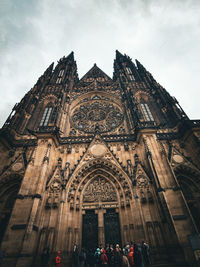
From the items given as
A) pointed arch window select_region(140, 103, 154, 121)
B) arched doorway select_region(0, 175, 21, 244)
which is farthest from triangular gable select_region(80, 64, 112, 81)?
arched doorway select_region(0, 175, 21, 244)

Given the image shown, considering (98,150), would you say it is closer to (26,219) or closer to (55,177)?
(55,177)

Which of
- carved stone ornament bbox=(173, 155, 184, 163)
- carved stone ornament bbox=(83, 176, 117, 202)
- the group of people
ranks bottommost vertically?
the group of people

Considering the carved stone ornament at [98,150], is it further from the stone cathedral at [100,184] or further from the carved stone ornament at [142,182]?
the carved stone ornament at [142,182]

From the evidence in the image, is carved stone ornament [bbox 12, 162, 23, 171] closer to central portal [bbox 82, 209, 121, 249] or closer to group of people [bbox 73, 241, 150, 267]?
central portal [bbox 82, 209, 121, 249]

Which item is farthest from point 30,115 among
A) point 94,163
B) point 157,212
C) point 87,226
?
point 157,212

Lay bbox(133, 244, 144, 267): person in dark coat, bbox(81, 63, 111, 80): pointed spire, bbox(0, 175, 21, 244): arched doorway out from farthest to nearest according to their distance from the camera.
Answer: bbox(81, 63, 111, 80): pointed spire
bbox(0, 175, 21, 244): arched doorway
bbox(133, 244, 144, 267): person in dark coat

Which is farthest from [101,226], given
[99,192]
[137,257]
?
[137,257]

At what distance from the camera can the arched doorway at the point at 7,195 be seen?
28.4 ft

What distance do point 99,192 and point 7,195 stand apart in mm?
5935

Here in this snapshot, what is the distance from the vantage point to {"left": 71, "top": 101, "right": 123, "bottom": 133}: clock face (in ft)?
44.3

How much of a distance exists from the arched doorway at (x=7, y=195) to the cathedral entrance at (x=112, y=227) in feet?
19.1

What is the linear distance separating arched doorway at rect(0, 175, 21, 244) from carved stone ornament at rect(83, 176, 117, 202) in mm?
4555

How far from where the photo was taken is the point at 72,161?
33.4ft

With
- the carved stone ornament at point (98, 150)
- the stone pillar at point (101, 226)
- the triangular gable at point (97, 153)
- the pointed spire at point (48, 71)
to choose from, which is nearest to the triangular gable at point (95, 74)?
the pointed spire at point (48, 71)
